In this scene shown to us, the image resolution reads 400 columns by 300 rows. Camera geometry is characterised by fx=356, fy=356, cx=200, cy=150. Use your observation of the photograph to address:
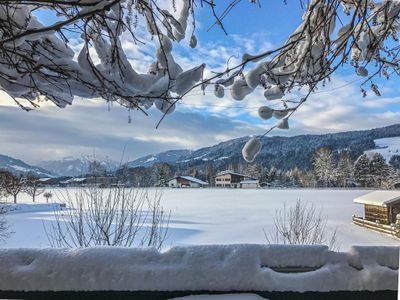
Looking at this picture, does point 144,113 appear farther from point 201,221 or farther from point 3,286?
point 201,221

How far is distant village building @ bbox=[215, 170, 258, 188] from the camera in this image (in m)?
49.3

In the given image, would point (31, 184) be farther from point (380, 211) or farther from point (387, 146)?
point (387, 146)

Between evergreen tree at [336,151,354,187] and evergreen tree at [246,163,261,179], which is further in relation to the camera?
evergreen tree at [246,163,261,179]

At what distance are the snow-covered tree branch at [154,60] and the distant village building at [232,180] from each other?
153 ft

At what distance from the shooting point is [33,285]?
141 centimetres

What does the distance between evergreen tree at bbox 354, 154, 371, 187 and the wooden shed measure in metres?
22.7

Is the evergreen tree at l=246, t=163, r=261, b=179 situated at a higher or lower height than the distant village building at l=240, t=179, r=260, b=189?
higher

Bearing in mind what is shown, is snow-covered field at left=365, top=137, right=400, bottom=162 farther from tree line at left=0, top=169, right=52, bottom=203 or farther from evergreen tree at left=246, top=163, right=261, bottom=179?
tree line at left=0, top=169, right=52, bottom=203

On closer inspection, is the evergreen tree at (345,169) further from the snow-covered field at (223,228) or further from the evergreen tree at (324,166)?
the snow-covered field at (223,228)

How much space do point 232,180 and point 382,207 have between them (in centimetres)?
3265

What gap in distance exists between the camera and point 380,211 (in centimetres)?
1775

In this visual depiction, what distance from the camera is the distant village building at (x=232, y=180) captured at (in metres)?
49.3

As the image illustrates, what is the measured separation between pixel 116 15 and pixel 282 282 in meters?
1.36

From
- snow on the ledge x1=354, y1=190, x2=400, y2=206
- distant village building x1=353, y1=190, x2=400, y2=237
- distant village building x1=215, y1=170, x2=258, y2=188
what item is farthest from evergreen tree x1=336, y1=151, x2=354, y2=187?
distant village building x1=353, y1=190, x2=400, y2=237
